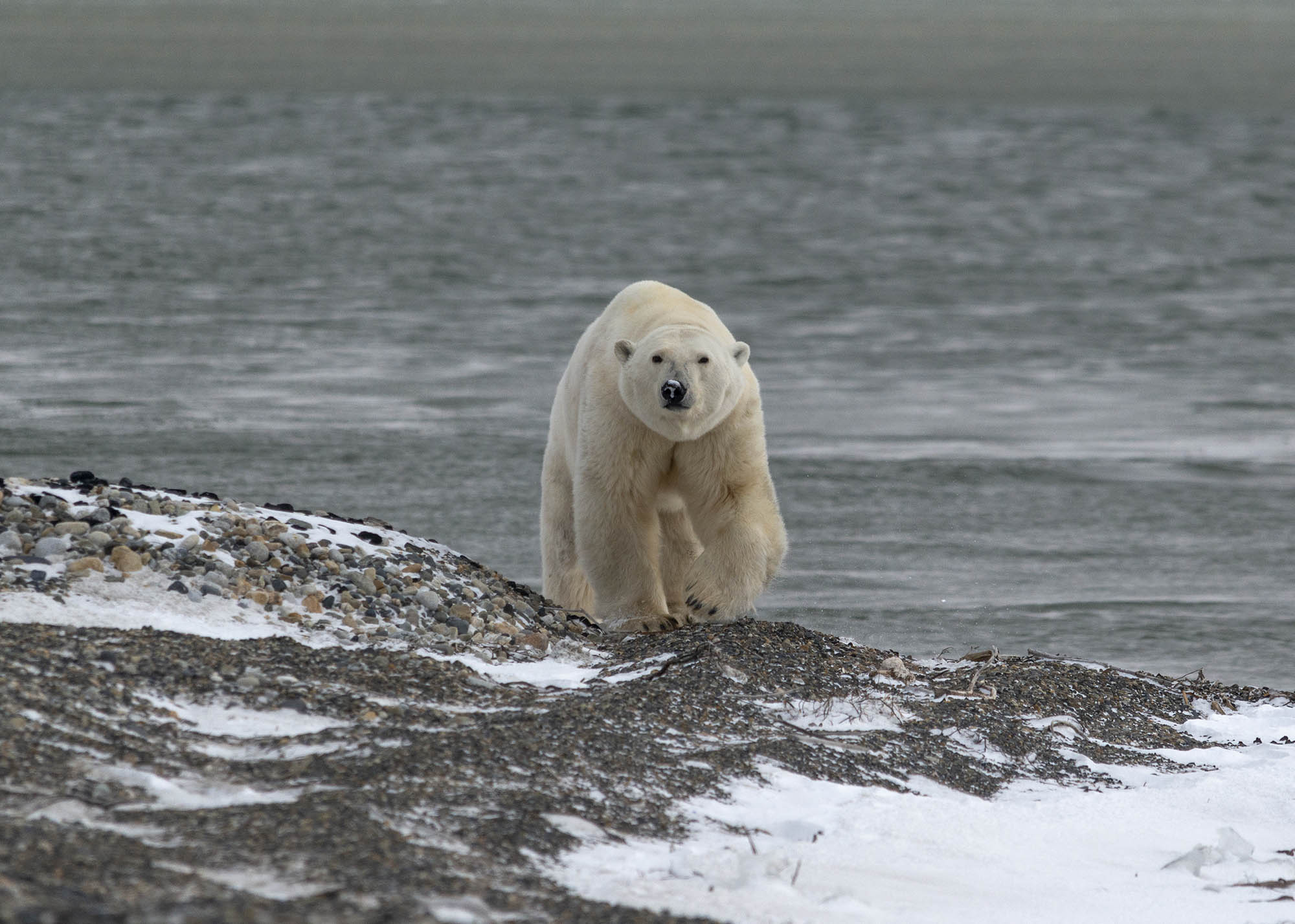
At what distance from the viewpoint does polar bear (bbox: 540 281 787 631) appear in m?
5.41

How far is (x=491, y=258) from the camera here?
2191 centimetres

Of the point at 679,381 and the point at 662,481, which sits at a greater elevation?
the point at 679,381

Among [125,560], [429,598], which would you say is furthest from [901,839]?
[125,560]

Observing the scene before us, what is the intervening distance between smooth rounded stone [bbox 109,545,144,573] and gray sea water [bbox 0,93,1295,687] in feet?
9.24

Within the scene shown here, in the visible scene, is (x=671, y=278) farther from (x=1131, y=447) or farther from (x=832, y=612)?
(x=832, y=612)

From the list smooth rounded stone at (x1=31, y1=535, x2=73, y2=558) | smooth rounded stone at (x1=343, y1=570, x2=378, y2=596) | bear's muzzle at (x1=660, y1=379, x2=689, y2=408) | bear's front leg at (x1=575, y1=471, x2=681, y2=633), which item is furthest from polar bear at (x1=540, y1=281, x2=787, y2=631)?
smooth rounded stone at (x1=31, y1=535, x2=73, y2=558)

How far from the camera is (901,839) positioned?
3521mm

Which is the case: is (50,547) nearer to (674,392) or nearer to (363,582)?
(363,582)

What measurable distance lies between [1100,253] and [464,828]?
23.7m

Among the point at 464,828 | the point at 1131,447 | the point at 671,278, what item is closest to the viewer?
the point at 464,828

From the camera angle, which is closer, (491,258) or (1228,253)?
(491,258)

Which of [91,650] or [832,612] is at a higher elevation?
[91,650]

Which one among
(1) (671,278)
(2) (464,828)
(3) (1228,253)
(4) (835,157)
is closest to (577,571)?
(2) (464,828)

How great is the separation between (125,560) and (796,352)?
1139 cm
